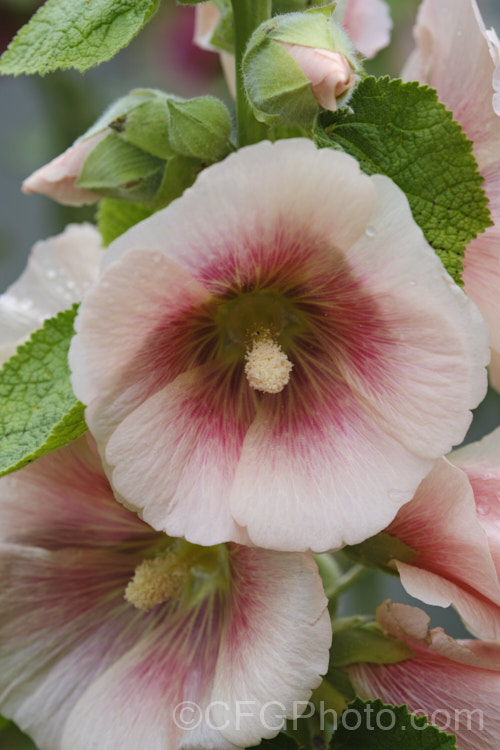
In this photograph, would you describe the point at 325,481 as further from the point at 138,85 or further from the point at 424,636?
the point at 138,85

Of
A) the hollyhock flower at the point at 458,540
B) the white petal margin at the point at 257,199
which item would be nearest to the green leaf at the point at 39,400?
the white petal margin at the point at 257,199

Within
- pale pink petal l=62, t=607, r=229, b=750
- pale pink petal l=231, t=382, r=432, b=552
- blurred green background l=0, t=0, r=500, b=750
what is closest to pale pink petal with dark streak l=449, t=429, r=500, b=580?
pale pink petal l=231, t=382, r=432, b=552

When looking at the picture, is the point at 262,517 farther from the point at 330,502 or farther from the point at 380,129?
the point at 380,129

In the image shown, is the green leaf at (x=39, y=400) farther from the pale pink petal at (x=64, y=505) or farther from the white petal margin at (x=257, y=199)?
the white petal margin at (x=257, y=199)

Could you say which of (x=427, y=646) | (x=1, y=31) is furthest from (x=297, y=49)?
(x=1, y=31)

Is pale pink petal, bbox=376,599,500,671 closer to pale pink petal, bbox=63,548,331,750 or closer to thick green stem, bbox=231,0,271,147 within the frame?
pale pink petal, bbox=63,548,331,750

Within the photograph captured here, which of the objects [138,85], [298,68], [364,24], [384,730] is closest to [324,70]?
[298,68]
